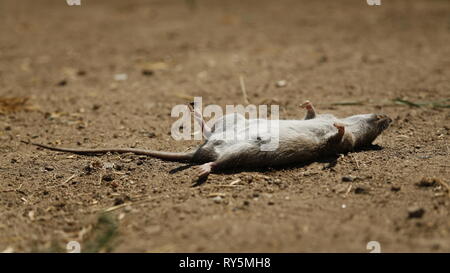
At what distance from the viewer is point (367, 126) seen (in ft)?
13.2

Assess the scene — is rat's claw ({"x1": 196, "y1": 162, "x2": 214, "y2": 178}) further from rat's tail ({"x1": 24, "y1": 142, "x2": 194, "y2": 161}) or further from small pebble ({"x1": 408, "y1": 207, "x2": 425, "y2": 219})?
small pebble ({"x1": 408, "y1": 207, "x2": 425, "y2": 219})

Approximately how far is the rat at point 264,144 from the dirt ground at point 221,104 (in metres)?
0.09

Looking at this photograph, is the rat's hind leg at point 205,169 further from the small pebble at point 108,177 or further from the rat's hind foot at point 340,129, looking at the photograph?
the rat's hind foot at point 340,129

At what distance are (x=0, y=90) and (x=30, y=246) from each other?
355 cm

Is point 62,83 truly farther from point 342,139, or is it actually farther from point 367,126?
point 367,126

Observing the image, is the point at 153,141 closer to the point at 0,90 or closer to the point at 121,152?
the point at 121,152

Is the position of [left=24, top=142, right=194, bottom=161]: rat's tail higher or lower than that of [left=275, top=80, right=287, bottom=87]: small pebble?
lower

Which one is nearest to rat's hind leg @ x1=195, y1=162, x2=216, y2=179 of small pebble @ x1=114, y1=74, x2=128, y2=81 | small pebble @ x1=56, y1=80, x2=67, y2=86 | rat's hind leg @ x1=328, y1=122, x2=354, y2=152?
rat's hind leg @ x1=328, y1=122, x2=354, y2=152

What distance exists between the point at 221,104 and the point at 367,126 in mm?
1632

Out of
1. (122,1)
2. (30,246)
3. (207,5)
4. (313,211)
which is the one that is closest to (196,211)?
(313,211)

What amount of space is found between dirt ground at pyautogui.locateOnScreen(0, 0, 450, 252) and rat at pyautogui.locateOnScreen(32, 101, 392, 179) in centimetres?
9

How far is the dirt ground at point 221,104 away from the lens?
2854mm

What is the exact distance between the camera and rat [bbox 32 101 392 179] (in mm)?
3586

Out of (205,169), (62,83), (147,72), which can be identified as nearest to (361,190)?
(205,169)
